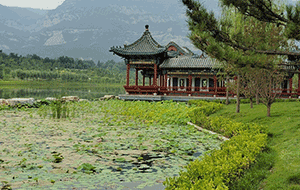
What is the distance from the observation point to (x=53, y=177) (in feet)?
17.9

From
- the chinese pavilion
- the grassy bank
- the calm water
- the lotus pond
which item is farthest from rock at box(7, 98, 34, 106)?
the grassy bank

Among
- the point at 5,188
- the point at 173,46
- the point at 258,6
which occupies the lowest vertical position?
the point at 5,188

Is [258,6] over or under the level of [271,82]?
over

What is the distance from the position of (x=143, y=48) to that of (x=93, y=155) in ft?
63.3

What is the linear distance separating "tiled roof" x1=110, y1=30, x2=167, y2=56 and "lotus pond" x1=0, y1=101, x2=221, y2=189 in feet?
45.4

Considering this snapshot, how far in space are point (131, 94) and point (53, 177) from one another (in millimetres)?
19611

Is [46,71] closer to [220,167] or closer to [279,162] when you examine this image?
[279,162]

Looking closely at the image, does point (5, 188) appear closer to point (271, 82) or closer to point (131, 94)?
point (271, 82)

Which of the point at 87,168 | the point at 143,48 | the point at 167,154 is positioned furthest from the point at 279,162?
the point at 143,48

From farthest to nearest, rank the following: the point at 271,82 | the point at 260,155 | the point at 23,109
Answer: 1. the point at 23,109
2. the point at 271,82
3. the point at 260,155

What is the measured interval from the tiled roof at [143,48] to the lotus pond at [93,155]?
1382 cm

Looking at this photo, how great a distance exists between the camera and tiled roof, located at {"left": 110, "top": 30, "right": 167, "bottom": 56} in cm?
2450

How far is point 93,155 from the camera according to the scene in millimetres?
7109

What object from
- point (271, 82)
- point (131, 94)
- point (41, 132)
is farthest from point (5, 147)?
point (131, 94)
